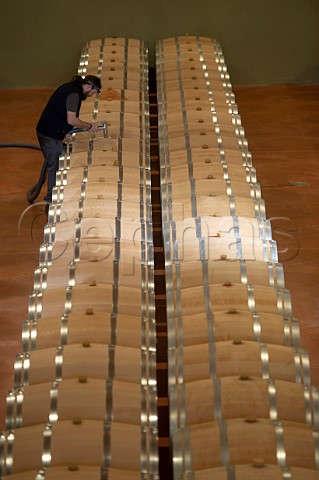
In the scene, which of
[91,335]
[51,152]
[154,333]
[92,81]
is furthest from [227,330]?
[51,152]

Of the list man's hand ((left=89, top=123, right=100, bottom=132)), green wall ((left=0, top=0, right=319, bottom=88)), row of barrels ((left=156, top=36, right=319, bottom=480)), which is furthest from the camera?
green wall ((left=0, top=0, right=319, bottom=88))

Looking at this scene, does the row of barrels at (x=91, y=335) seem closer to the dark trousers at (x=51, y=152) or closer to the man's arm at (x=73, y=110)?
the man's arm at (x=73, y=110)

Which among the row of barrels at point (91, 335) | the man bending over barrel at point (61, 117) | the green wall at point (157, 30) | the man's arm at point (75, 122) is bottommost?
the row of barrels at point (91, 335)

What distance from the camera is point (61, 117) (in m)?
9.95

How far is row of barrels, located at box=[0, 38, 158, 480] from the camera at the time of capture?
566cm

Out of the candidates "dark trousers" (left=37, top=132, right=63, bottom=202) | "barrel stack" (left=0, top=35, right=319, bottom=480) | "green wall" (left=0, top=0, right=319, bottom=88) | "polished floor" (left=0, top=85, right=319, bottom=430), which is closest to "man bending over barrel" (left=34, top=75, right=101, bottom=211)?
"dark trousers" (left=37, top=132, right=63, bottom=202)

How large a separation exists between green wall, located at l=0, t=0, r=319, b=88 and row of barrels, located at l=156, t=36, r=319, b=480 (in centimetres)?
420

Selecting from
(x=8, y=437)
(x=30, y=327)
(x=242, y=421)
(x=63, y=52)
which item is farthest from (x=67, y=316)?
(x=63, y=52)

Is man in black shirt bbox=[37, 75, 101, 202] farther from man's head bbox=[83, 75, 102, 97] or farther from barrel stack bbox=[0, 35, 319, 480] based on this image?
barrel stack bbox=[0, 35, 319, 480]

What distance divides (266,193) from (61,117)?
2.74 m

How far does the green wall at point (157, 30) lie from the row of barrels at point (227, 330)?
4.20m

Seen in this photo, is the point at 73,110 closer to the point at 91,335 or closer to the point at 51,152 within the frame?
the point at 51,152

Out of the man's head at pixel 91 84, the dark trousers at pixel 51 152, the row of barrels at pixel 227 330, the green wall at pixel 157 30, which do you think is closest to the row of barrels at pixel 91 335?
the row of barrels at pixel 227 330

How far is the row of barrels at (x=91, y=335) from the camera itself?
18.6ft
